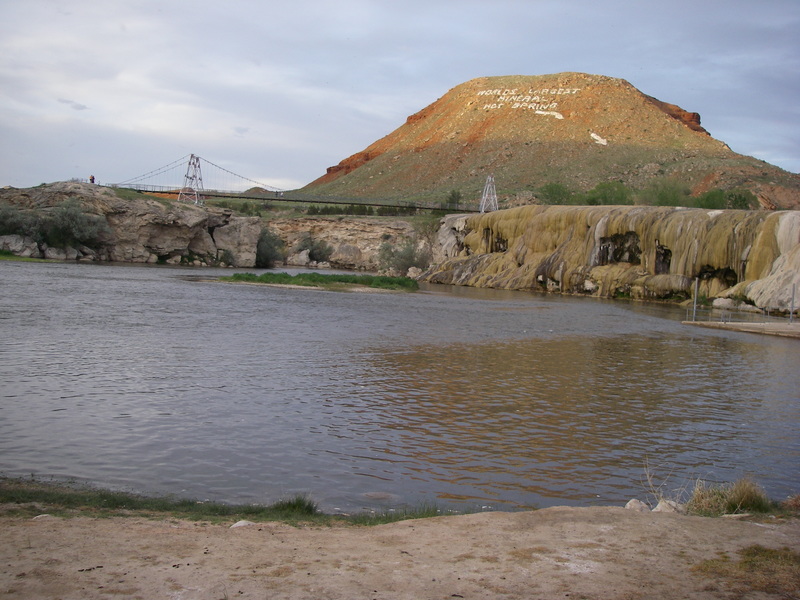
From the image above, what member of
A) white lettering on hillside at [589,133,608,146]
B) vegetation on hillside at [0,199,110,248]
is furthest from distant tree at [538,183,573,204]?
vegetation on hillside at [0,199,110,248]

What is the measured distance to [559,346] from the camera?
70.7 feet

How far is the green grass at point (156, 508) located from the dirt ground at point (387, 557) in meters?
0.34

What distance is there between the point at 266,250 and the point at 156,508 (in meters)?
72.1

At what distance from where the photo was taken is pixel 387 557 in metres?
5.34

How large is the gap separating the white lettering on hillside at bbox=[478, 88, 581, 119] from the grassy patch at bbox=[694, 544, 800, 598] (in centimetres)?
12654

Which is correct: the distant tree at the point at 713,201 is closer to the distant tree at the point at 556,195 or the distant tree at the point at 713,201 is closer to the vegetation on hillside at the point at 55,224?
the distant tree at the point at 556,195

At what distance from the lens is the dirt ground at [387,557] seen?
4.66 meters

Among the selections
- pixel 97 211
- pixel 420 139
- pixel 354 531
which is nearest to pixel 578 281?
pixel 97 211

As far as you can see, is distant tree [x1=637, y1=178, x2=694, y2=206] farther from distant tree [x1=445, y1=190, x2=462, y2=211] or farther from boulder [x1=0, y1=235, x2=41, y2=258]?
boulder [x1=0, y1=235, x2=41, y2=258]

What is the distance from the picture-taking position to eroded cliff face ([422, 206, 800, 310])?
3838 centimetres

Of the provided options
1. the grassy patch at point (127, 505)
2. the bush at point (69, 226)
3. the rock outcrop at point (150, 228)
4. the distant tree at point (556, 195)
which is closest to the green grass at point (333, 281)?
the bush at point (69, 226)

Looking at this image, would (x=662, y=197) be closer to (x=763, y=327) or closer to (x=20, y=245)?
(x=763, y=327)

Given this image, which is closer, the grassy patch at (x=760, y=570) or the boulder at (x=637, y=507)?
the grassy patch at (x=760, y=570)

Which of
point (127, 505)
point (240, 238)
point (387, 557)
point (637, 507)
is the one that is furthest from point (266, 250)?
point (387, 557)
